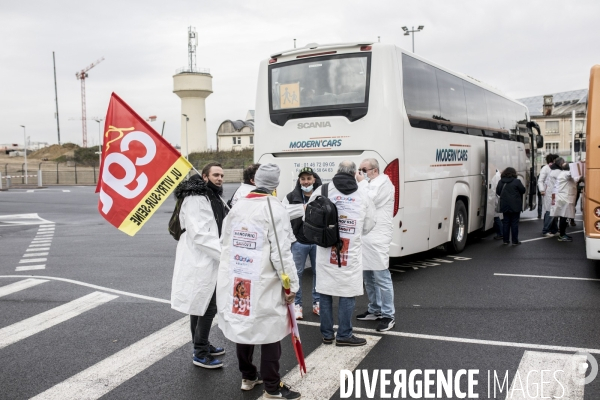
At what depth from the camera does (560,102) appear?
8069 cm

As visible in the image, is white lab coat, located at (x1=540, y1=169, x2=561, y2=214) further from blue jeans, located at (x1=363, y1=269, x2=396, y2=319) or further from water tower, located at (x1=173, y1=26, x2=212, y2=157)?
water tower, located at (x1=173, y1=26, x2=212, y2=157)

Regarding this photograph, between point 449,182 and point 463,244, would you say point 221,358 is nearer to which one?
point 449,182

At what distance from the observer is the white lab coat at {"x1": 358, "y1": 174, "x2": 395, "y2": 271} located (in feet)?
21.0

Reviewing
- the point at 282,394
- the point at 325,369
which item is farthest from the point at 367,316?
the point at 282,394

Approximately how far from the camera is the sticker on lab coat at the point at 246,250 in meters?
4.41

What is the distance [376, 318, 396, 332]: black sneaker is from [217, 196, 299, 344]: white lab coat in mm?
2048

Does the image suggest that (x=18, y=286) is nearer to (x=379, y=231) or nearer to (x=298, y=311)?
(x=298, y=311)

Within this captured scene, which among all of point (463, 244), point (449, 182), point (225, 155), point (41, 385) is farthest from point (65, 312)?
point (225, 155)

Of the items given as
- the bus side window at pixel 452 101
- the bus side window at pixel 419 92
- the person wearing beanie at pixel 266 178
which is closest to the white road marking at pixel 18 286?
the person wearing beanie at pixel 266 178

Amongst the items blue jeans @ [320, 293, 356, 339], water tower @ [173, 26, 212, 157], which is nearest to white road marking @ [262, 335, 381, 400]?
blue jeans @ [320, 293, 356, 339]

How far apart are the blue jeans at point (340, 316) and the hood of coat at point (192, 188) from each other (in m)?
1.60

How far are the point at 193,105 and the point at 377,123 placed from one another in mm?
68163

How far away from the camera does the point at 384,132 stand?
8789 millimetres

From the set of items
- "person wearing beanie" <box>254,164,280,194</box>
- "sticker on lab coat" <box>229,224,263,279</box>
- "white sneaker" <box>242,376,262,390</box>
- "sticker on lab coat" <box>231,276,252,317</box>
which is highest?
"person wearing beanie" <box>254,164,280,194</box>
